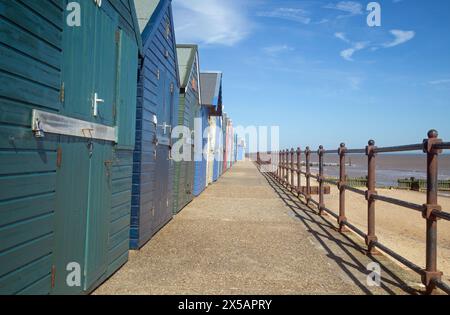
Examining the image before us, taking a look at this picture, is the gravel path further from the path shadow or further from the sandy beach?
the sandy beach

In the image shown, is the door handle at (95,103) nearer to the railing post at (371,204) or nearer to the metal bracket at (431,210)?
the metal bracket at (431,210)

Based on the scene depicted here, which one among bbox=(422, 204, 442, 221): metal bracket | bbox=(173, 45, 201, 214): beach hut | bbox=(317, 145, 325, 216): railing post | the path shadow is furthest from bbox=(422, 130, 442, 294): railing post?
bbox=(173, 45, 201, 214): beach hut

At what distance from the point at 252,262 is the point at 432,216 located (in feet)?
7.00

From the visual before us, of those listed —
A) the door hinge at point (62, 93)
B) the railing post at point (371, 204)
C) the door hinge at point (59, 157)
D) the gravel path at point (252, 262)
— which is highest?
the door hinge at point (62, 93)

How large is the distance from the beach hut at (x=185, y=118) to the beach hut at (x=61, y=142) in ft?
13.0

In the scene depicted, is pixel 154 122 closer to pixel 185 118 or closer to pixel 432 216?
pixel 185 118

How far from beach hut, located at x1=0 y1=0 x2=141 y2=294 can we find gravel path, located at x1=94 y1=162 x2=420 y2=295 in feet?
2.04

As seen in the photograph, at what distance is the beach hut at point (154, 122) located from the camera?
5.03 m

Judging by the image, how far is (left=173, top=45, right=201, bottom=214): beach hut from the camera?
8242 millimetres

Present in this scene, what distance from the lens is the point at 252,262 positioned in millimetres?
4590

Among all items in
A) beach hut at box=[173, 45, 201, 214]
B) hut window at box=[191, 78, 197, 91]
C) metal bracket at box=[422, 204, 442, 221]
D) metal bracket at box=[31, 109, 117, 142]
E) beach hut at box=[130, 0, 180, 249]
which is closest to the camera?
metal bracket at box=[31, 109, 117, 142]

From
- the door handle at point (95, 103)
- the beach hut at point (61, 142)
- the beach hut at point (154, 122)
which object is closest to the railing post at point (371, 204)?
the beach hut at point (154, 122)

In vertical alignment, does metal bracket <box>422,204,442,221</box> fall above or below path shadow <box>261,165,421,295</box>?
above
